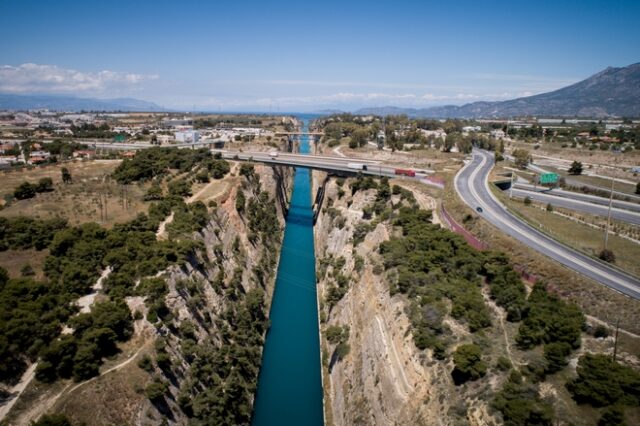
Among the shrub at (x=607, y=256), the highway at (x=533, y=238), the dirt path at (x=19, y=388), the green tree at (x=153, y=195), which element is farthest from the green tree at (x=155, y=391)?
the shrub at (x=607, y=256)

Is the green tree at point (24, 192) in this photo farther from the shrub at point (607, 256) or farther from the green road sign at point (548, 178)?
the green road sign at point (548, 178)

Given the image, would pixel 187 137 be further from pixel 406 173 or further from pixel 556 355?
pixel 556 355

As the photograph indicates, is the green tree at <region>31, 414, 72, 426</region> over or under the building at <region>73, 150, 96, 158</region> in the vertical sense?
under

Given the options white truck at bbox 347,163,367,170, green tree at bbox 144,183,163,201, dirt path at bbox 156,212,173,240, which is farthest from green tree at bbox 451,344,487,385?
white truck at bbox 347,163,367,170

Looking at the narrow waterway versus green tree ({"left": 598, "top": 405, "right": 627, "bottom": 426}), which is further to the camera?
the narrow waterway

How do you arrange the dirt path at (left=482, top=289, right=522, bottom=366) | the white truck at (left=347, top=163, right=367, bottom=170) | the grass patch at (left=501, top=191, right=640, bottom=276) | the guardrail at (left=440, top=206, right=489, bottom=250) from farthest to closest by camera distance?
the white truck at (left=347, top=163, right=367, bottom=170)
the guardrail at (left=440, top=206, right=489, bottom=250)
the grass patch at (left=501, top=191, right=640, bottom=276)
the dirt path at (left=482, top=289, right=522, bottom=366)

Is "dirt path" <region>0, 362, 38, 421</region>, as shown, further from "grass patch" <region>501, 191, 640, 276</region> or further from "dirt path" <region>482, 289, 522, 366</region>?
"grass patch" <region>501, 191, 640, 276</region>

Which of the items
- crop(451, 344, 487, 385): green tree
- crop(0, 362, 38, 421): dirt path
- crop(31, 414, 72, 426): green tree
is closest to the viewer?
crop(31, 414, 72, 426): green tree
